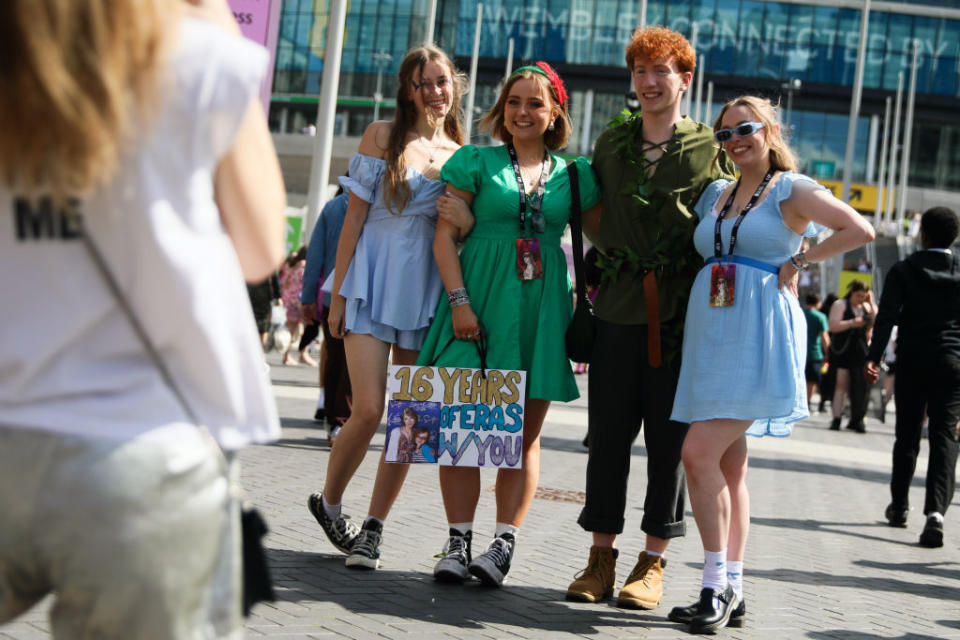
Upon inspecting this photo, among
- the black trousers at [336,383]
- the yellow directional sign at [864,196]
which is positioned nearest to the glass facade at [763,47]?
the yellow directional sign at [864,196]

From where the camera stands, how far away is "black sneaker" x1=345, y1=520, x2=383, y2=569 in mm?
5758

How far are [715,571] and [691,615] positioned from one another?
8.4 inches

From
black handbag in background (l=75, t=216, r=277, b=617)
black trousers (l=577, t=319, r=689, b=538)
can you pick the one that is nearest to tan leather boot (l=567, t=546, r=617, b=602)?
black trousers (l=577, t=319, r=689, b=538)

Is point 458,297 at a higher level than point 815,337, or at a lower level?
higher

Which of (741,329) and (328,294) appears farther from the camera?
(328,294)

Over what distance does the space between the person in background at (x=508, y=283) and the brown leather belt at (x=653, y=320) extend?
1.17 feet

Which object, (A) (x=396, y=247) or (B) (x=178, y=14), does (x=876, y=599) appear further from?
(B) (x=178, y=14)

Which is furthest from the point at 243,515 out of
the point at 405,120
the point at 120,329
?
the point at 405,120

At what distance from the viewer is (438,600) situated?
527cm

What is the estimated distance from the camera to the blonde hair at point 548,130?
5.71m

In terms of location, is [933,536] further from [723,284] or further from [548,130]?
[548,130]

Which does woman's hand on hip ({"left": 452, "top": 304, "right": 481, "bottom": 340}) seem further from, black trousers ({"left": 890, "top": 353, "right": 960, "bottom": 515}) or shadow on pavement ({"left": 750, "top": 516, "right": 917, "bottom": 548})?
black trousers ({"left": 890, "top": 353, "right": 960, "bottom": 515})

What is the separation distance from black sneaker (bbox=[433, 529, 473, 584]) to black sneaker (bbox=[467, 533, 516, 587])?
62 millimetres

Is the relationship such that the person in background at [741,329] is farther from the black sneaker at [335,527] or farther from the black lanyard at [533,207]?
the black sneaker at [335,527]
